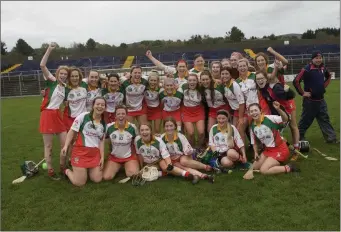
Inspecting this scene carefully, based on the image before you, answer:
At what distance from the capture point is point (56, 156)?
7.52 m

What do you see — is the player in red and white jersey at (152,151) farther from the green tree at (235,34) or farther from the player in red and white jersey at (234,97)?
the green tree at (235,34)

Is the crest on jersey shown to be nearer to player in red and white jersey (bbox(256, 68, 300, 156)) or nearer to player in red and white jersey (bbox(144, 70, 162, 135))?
player in red and white jersey (bbox(144, 70, 162, 135))

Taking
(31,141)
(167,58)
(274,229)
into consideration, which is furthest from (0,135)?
(167,58)

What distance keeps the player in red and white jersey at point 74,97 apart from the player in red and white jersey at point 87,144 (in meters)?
0.53

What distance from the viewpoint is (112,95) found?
640cm

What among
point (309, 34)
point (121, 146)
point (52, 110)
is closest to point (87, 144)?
point (121, 146)

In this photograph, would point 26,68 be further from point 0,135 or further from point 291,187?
point 291,187

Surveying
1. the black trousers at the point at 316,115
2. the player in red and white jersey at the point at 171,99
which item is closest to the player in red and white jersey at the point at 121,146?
the player in red and white jersey at the point at 171,99

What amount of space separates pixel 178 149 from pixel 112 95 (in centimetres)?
158

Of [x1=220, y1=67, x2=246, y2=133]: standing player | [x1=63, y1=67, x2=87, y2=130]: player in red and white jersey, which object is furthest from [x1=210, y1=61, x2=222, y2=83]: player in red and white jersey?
[x1=63, y1=67, x2=87, y2=130]: player in red and white jersey

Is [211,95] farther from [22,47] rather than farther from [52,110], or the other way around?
[22,47]

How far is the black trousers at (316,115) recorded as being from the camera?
23.9 feet

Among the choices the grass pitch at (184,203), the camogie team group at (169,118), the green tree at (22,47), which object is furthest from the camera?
the green tree at (22,47)

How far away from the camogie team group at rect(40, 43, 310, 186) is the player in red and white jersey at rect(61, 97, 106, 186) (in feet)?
0.05
